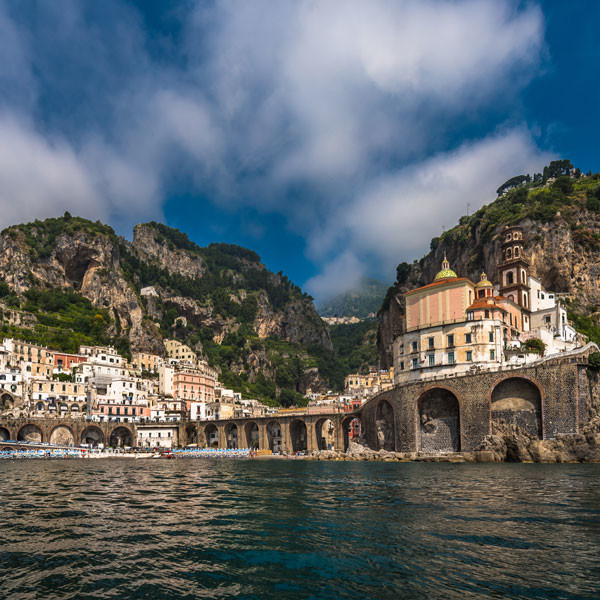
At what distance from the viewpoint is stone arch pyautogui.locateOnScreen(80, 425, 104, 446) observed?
94438mm

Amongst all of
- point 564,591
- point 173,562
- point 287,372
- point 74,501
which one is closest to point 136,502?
point 74,501

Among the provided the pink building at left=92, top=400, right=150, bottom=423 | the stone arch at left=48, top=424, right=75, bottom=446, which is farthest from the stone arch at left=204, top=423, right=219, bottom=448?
the stone arch at left=48, top=424, right=75, bottom=446

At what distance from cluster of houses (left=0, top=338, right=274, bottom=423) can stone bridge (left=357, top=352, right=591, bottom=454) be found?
5360cm

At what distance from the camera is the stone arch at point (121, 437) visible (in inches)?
3880

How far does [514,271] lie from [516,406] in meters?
31.3

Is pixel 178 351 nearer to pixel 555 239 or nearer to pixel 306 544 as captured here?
pixel 555 239

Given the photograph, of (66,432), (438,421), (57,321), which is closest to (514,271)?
(438,421)

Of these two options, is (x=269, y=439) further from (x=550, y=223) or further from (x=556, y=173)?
(x=556, y=173)

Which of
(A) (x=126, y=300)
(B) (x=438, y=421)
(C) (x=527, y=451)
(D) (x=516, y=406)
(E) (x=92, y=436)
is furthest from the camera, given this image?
(A) (x=126, y=300)

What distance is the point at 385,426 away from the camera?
6875cm

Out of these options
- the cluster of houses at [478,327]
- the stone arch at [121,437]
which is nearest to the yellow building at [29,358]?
the stone arch at [121,437]

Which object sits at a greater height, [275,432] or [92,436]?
[92,436]

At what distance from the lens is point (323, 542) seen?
15.4 m

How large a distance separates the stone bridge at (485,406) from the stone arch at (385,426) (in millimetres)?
128
